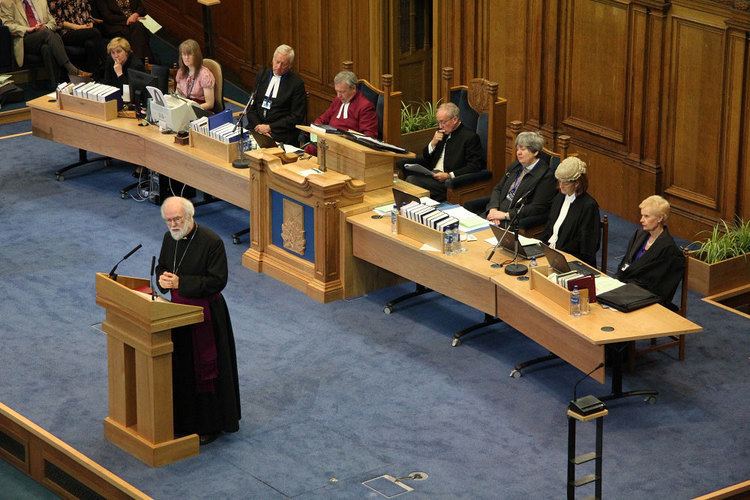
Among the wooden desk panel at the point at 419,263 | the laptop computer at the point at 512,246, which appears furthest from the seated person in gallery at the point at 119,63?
the laptop computer at the point at 512,246

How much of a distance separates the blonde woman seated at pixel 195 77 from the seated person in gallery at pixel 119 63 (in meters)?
0.58

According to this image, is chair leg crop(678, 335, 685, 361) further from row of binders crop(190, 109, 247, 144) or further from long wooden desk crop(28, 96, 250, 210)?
row of binders crop(190, 109, 247, 144)

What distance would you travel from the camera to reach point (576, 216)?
852 centimetres

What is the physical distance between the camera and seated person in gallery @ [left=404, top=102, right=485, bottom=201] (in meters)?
9.87

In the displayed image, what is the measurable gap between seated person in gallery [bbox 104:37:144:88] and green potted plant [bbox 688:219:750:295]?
15.7 feet

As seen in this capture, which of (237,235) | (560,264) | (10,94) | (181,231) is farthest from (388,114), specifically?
(10,94)

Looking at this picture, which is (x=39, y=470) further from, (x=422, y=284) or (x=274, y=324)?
(x=422, y=284)

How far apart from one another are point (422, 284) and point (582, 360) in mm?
1500

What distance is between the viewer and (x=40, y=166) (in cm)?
1187

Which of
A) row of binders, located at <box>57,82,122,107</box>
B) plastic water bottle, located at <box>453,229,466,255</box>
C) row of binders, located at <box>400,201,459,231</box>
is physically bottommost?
plastic water bottle, located at <box>453,229,466,255</box>

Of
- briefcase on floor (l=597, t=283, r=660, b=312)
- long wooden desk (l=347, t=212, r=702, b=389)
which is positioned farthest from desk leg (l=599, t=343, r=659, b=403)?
briefcase on floor (l=597, t=283, r=660, b=312)

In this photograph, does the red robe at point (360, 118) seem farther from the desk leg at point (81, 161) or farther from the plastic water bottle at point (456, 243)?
the desk leg at point (81, 161)

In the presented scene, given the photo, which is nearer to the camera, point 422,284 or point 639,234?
point 639,234

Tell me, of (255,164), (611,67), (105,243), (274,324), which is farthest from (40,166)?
(611,67)
